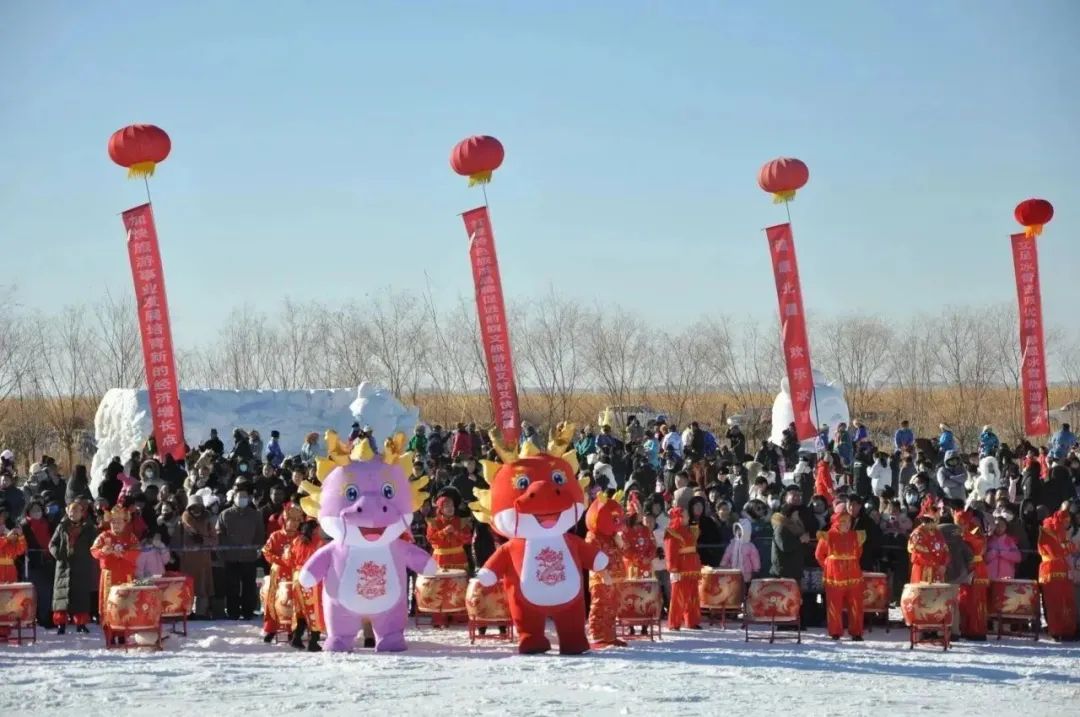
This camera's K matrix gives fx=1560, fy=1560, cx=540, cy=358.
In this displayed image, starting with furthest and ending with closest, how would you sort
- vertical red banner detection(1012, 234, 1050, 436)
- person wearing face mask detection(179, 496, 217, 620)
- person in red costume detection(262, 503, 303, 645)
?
vertical red banner detection(1012, 234, 1050, 436) < person wearing face mask detection(179, 496, 217, 620) < person in red costume detection(262, 503, 303, 645)

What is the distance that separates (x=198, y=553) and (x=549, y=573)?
4215 mm

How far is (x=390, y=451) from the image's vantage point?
1184 cm

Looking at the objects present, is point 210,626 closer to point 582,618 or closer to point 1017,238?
point 582,618

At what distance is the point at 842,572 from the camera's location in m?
12.3

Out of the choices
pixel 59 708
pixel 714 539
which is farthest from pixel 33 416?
pixel 59 708

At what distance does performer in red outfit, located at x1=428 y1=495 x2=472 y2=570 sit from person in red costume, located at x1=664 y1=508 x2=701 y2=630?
1741 mm

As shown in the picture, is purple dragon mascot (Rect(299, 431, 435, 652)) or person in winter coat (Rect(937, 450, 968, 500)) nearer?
purple dragon mascot (Rect(299, 431, 435, 652))

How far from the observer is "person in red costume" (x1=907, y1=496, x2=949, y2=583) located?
39.5 feet

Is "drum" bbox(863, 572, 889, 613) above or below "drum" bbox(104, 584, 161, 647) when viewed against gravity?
below

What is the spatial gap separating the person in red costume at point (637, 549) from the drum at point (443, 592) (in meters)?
1.36

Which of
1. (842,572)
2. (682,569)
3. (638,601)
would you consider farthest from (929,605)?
(638,601)

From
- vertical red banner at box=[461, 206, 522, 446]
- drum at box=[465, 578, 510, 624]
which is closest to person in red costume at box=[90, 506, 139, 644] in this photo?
drum at box=[465, 578, 510, 624]

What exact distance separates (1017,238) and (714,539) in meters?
10.8

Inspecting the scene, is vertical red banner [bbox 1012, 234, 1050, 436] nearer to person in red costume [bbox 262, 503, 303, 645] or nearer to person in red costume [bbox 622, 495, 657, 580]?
person in red costume [bbox 622, 495, 657, 580]
